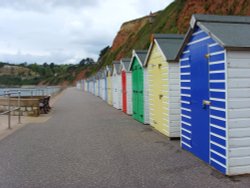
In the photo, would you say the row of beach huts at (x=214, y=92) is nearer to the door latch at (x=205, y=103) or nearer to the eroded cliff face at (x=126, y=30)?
the door latch at (x=205, y=103)

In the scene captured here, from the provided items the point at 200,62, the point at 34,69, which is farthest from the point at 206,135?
the point at 34,69

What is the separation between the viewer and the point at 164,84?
368 inches

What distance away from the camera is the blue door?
6148mm

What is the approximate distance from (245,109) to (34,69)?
15785 centimetres

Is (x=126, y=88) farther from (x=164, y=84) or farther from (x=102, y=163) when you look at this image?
(x=102, y=163)

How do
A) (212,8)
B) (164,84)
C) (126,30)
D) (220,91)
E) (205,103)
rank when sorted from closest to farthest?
(220,91)
(205,103)
(164,84)
(212,8)
(126,30)

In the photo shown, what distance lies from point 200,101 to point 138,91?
6986 mm

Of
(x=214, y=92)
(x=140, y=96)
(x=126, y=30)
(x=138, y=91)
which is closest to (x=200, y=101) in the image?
(x=214, y=92)

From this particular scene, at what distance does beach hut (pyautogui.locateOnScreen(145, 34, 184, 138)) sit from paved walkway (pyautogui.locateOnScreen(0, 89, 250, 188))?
1.64 feet

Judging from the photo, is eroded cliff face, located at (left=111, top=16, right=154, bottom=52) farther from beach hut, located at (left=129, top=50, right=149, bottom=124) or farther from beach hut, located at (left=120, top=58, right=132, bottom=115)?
beach hut, located at (left=129, top=50, right=149, bottom=124)

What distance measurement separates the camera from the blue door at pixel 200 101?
6148mm

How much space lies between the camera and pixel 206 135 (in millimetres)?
6184

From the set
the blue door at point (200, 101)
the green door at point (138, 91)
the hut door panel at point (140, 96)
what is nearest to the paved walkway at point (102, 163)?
the blue door at point (200, 101)

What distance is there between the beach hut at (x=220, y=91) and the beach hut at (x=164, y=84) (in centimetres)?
186
